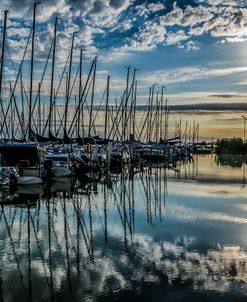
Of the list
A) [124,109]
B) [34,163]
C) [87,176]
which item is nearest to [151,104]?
[124,109]

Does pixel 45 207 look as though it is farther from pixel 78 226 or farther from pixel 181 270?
pixel 181 270

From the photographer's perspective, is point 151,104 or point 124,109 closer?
point 124,109

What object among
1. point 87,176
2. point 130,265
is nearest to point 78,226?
point 130,265

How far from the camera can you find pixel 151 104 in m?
92.2

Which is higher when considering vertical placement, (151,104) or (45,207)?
(151,104)

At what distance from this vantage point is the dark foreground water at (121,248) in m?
11.7

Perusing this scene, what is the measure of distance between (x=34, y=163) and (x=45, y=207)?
618 inches

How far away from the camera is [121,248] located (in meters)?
16.0

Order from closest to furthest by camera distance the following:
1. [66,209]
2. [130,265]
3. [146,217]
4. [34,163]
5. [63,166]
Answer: [130,265] → [146,217] → [66,209] → [34,163] → [63,166]

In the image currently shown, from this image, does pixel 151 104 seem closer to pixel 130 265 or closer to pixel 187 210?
pixel 187 210

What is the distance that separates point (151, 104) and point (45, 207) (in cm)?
6912

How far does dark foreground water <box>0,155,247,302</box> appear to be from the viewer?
11664 mm

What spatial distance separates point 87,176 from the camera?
152 feet

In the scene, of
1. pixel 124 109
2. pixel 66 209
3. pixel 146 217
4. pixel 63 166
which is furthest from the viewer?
pixel 124 109
